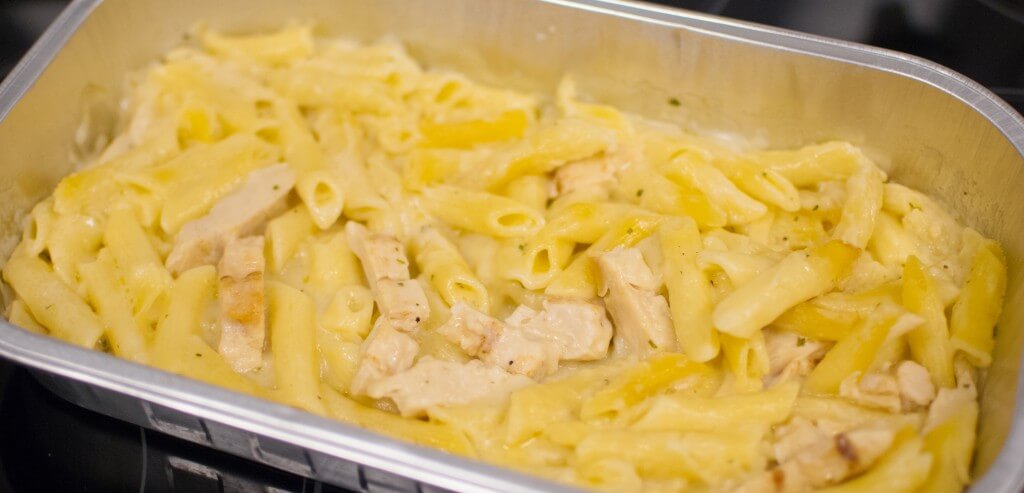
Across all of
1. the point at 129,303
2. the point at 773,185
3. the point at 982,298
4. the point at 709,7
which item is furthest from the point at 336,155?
the point at 982,298

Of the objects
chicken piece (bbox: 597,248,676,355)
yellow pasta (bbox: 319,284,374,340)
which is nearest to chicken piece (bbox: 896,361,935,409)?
chicken piece (bbox: 597,248,676,355)

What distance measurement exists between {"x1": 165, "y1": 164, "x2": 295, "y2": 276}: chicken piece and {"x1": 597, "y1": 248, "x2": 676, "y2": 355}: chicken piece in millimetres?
928

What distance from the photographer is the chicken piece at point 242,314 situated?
2262 mm

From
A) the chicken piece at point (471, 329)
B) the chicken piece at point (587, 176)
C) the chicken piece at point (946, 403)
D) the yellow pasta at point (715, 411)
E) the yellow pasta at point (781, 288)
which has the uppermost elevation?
the yellow pasta at point (781, 288)

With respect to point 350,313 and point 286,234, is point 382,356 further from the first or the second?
point 286,234

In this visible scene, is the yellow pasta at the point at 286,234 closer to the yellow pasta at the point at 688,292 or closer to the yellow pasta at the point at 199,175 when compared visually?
the yellow pasta at the point at 199,175

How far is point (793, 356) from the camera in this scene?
2217mm

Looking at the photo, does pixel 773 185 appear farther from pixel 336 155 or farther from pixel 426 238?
pixel 336 155

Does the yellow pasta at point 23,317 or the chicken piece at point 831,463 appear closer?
the chicken piece at point 831,463

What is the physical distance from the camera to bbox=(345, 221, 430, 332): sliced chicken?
2.31 metres

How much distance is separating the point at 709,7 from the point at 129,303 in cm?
221

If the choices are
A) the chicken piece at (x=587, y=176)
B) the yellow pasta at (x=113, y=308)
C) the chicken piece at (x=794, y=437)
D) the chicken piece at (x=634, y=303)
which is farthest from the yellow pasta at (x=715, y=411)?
the yellow pasta at (x=113, y=308)

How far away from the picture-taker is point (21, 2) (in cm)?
348

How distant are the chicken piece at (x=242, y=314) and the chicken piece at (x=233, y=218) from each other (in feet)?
0.44
